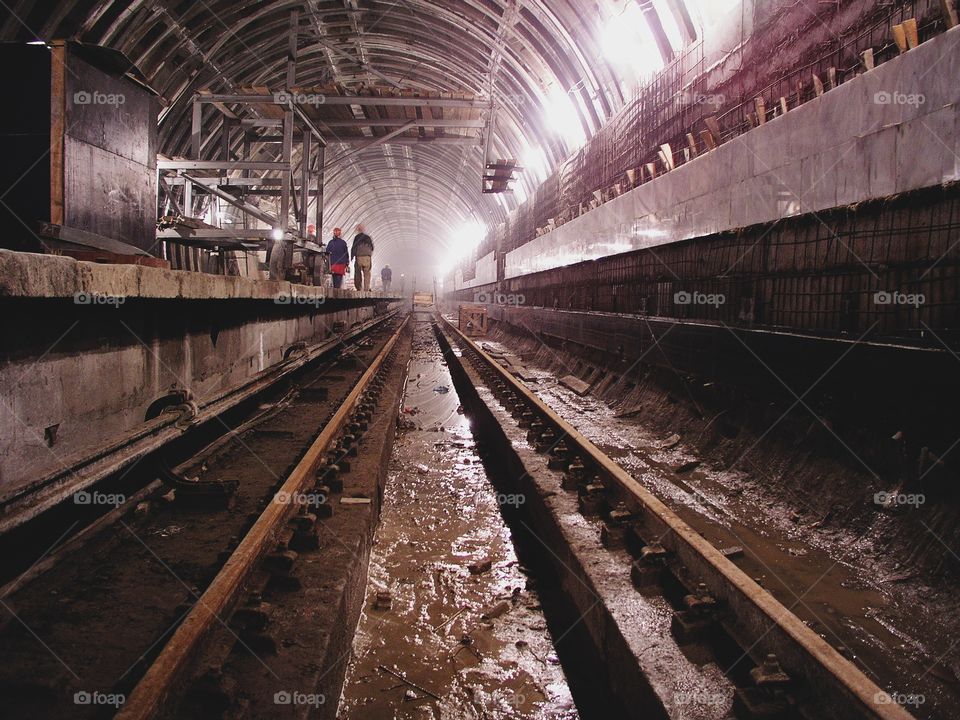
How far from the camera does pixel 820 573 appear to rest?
2.80m

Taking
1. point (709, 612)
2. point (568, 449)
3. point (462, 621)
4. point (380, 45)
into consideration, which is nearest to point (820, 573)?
point (709, 612)

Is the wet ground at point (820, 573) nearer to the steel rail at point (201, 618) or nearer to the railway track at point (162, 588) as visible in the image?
the railway track at point (162, 588)

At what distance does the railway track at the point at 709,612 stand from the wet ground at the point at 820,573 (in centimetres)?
42

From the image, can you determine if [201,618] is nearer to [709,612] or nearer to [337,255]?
[709,612]

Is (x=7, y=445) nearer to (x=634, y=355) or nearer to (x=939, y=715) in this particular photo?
(x=939, y=715)

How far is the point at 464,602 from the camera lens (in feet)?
9.86

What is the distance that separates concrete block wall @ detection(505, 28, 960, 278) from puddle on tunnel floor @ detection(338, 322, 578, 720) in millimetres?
3286

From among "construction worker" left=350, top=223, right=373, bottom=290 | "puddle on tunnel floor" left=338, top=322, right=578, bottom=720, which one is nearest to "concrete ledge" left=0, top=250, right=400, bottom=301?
"puddle on tunnel floor" left=338, top=322, right=578, bottom=720

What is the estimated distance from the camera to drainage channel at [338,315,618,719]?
7.54 ft

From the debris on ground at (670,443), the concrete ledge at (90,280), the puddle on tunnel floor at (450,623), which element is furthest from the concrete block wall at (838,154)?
the concrete ledge at (90,280)

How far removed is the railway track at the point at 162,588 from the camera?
170cm

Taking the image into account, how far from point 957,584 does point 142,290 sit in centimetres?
440

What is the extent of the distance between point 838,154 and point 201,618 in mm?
4565

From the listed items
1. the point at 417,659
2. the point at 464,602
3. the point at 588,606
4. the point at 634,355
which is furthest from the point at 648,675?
the point at 634,355
